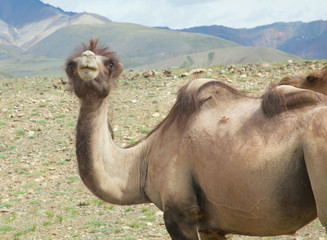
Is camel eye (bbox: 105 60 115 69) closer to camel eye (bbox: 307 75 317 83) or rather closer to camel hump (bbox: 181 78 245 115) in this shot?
camel hump (bbox: 181 78 245 115)

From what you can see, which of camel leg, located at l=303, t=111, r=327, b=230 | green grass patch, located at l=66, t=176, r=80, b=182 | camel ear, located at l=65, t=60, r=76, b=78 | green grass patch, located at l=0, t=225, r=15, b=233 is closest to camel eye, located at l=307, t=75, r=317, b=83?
camel leg, located at l=303, t=111, r=327, b=230

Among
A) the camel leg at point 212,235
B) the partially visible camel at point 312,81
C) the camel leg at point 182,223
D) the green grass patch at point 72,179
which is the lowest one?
the green grass patch at point 72,179

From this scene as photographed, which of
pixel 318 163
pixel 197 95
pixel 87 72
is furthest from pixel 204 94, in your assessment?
pixel 318 163

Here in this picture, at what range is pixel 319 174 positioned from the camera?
11.6 ft

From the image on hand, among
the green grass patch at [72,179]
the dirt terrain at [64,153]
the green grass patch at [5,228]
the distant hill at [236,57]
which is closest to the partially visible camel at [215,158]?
the dirt terrain at [64,153]

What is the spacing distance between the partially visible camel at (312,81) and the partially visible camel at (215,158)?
563 mm

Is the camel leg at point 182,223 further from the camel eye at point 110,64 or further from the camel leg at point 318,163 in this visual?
the camel eye at point 110,64

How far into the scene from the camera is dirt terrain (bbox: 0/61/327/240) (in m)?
7.98

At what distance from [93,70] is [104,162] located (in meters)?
1.01

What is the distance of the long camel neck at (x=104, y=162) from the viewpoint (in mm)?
4926

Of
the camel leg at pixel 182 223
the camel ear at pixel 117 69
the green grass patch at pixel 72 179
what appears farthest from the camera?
the green grass patch at pixel 72 179

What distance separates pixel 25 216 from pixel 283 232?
609 centimetres

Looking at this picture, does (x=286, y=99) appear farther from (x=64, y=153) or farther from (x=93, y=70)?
(x=64, y=153)

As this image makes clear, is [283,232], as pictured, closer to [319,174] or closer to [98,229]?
[319,174]
